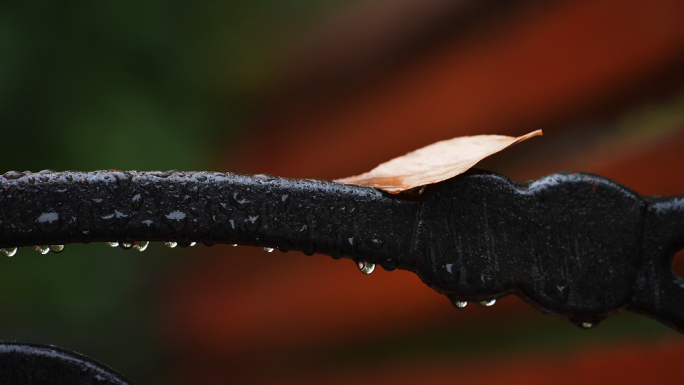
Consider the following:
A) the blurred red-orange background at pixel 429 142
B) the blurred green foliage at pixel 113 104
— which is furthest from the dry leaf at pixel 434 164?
the blurred green foliage at pixel 113 104

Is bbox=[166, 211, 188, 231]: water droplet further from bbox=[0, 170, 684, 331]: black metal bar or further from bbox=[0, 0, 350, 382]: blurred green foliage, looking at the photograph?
bbox=[0, 0, 350, 382]: blurred green foliage

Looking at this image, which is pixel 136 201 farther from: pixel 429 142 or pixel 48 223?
pixel 429 142

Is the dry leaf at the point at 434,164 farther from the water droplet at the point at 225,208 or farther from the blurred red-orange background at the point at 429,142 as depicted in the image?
the blurred red-orange background at the point at 429,142

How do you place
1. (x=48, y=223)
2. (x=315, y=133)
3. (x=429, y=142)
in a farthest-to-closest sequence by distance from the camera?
(x=315, y=133) → (x=429, y=142) → (x=48, y=223)

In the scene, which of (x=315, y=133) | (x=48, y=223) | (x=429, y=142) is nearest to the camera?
(x=48, y=223)

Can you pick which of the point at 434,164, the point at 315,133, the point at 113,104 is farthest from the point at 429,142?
the point at 434,164

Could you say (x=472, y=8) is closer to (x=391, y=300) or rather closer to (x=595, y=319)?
(x=391, y=300)

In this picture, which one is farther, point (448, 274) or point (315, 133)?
point (315, 133)

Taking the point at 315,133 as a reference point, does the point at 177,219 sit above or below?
below
